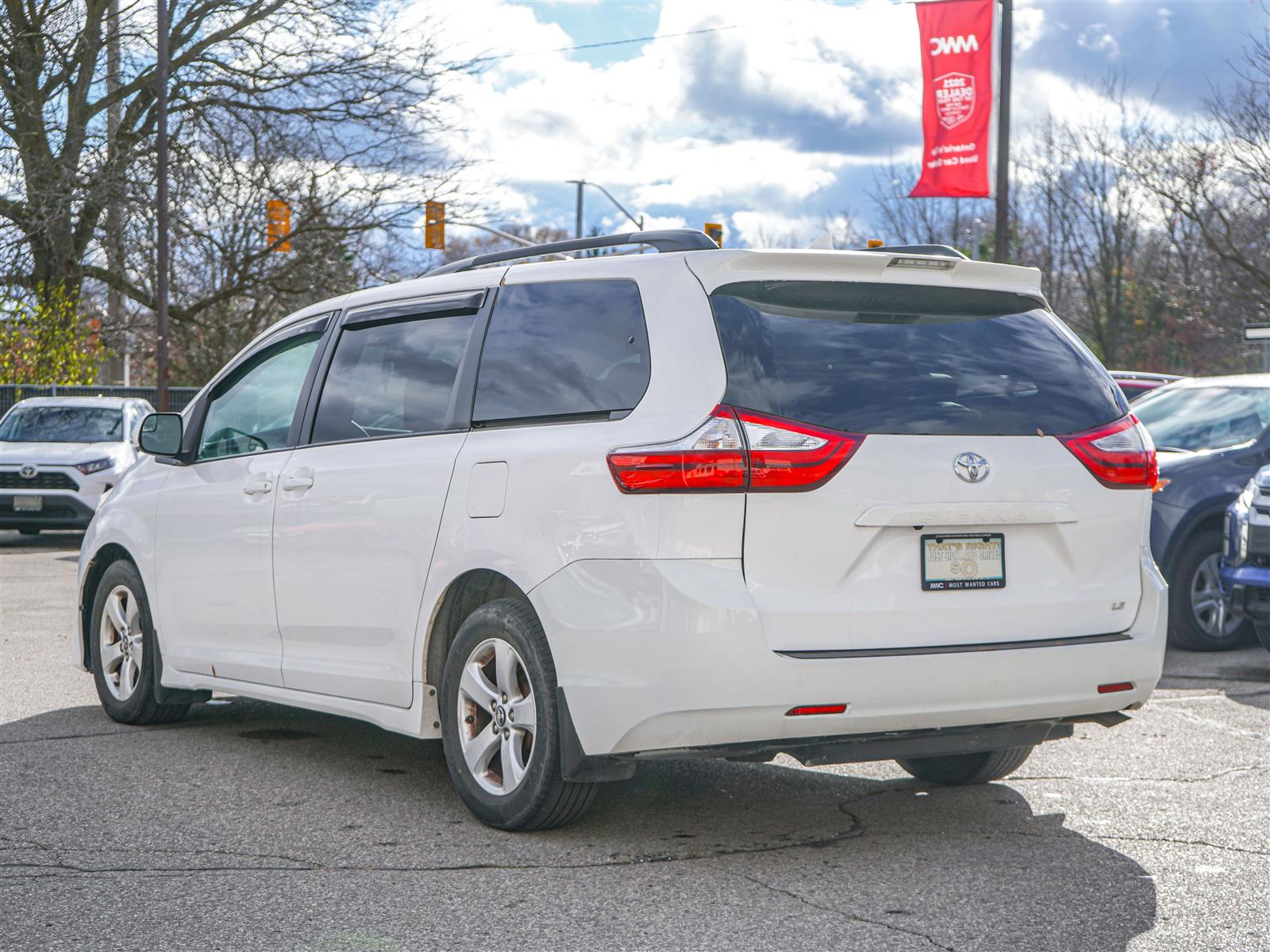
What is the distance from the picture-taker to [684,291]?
472cm

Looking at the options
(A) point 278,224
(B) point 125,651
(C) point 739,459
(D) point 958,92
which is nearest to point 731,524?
(C) point 739,459

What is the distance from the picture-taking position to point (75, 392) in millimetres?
29328

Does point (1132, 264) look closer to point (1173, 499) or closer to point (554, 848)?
point (1173, 499)

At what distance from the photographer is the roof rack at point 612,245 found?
4898mm

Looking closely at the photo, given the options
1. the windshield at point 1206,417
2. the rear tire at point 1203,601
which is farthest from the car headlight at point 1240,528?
the windshield at point 1206,417

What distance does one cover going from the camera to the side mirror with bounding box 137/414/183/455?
682 centimetres

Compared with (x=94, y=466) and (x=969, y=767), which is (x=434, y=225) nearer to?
(x=94, y=466)

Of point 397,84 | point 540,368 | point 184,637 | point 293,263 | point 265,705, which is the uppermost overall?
point 397,84

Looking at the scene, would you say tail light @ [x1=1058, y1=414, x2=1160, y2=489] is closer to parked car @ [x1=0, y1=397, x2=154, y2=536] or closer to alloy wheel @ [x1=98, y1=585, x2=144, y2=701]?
alloy wheel @ [x1=98, y1=585, x2=144, y2=701]

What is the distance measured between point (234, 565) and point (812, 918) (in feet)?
10.2

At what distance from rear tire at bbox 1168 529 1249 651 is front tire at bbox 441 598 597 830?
6.06 meters

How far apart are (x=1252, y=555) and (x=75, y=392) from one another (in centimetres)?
2513

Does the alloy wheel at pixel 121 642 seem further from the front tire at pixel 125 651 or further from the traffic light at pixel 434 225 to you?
the traffic light at pixel 434 225

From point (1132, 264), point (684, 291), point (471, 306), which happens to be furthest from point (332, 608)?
point (1132, 264)
